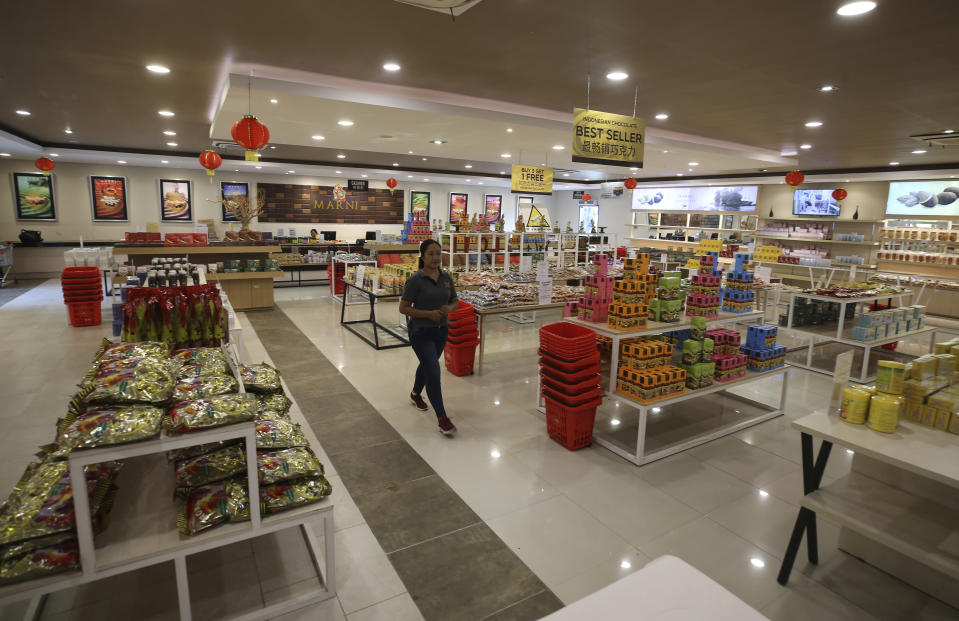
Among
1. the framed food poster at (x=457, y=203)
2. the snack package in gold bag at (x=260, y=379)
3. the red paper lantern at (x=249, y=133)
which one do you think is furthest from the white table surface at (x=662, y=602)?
the framed food poster at (x=457, y=203)

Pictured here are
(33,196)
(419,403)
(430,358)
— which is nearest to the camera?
(430,358)

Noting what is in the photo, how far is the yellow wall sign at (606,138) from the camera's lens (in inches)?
208

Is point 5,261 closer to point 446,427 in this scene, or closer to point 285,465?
point 446,427

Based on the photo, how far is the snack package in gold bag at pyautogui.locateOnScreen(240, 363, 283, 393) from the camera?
3019mm

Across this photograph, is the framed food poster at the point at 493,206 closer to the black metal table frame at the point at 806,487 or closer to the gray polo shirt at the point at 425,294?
the gray polo shirt at the point at 425,294

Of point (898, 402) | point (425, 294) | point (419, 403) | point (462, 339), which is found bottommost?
point (419, 403)

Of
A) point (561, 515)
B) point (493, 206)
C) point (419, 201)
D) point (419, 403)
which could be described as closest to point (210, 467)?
point (561, 515)

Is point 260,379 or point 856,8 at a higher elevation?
point 856,8

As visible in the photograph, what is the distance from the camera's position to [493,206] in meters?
21.3

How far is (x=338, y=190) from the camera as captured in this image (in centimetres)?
1702

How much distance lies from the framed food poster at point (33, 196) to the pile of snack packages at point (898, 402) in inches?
705

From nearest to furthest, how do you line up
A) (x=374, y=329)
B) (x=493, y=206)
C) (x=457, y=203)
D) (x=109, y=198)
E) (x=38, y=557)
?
(x=38, y=557), (x=374, y=329), (x=109, y=198), (x=457, y=203), (x=493, y=206)

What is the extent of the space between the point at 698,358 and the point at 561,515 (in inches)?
76.2

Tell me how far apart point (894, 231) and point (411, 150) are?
1163 cm
